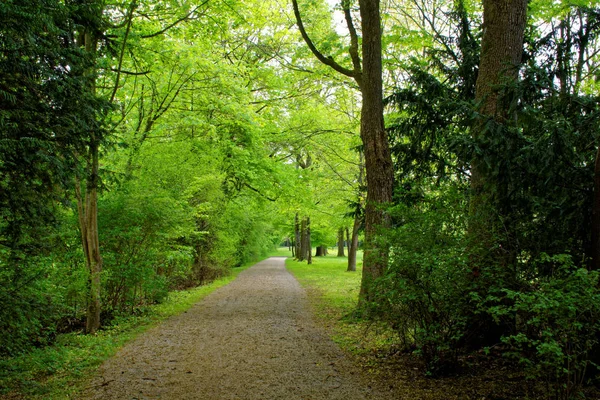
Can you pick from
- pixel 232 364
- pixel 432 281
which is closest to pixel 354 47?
pixel 432 281

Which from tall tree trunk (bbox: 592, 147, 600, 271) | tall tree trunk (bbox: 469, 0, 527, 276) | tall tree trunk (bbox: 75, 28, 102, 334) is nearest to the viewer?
tall tree trunk (bbox: 592, 147, 600, 271)

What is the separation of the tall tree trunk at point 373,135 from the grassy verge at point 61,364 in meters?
4.88

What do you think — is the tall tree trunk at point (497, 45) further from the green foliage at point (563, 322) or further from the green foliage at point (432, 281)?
the green foliage at point (563, 322)

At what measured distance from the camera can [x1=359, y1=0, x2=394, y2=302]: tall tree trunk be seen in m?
8.84

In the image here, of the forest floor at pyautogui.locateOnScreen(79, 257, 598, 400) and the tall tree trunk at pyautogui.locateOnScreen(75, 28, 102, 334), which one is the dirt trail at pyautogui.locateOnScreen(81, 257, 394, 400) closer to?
the forest floor at pyautogui.locateOnScreen(79, 257, 598, 400)

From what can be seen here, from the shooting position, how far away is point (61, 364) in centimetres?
574

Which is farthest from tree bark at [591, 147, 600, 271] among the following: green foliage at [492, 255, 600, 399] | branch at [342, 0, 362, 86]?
branch at [342, 0, 362, 86]

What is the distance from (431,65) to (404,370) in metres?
5.91

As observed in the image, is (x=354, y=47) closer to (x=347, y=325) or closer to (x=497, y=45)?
(x=497, y=45)

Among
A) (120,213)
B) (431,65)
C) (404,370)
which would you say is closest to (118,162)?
(120,213)

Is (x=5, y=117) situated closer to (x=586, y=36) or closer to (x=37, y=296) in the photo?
(x=37, y=296)

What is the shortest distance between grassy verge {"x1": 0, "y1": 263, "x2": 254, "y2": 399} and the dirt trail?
0.78ft

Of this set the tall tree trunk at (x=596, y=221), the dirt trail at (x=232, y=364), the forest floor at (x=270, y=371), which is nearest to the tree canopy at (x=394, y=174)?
the tall tree trunk at (x=596, y=221)

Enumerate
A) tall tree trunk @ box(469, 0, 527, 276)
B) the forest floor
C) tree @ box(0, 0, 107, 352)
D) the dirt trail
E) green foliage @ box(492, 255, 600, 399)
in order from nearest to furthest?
green foliage @ box(492, 255, 600, 399)
tree @ box(0, 0, 107, 352)
the forest floor
the dirt trail
tall tree trunk @ box(469, 0, 527, 276)
